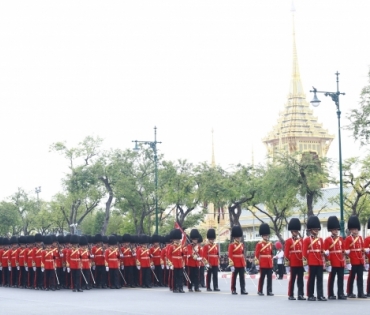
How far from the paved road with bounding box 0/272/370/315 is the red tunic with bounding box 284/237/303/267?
85 centimetres

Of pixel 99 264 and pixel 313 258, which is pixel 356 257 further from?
pixel 99 264

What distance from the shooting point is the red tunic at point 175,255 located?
22391 mm

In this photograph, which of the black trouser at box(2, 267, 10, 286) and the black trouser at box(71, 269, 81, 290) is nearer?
the black trouser at box(71, 269, 81, 290)

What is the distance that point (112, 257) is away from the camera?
25609mm

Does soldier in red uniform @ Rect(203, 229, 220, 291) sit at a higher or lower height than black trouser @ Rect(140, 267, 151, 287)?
higher

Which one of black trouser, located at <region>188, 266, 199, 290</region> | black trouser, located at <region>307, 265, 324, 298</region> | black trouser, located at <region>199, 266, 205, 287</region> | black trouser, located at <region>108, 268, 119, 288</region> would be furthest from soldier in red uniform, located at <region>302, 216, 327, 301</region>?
black trouser, located at <region>108, 268, 119, 288</region>

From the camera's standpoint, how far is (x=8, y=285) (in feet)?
95.8

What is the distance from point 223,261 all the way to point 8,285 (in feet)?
59.2

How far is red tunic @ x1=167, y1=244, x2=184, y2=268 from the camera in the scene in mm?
22391

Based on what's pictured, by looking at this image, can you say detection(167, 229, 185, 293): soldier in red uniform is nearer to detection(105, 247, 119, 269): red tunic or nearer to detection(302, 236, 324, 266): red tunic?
detection(105, 247, 119, 269): red tunic

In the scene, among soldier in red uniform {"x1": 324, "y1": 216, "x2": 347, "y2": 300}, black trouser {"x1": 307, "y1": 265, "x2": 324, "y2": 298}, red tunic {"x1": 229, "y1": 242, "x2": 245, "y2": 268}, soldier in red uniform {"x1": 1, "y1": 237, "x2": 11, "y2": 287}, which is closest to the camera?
black trouser {"x1": 307, "y1": 265, "x2": 324, "y2": 298}

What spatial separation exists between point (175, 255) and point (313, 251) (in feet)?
19.1

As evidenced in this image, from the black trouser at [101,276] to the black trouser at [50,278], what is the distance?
137 cm

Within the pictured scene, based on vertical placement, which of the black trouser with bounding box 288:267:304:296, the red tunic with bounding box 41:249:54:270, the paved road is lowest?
the paved road
